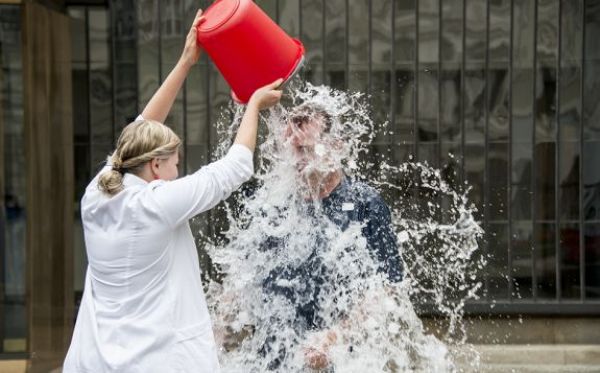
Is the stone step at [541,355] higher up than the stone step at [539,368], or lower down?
higher up

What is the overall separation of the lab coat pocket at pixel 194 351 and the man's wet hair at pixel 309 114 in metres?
1.08

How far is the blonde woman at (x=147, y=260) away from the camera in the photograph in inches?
122

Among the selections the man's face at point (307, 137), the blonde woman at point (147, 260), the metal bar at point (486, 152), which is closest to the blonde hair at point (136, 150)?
the blonde woman at point (147, 260)

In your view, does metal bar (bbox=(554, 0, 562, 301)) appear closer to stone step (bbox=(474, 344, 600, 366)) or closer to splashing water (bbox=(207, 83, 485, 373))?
stone step (bbox=(474, 344, 600, 366))

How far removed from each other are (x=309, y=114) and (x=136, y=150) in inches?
41.2

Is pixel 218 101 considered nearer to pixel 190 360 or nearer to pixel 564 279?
pixel 564 279

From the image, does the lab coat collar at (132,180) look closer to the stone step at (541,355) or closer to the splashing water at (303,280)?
the splashing water at (303,280)

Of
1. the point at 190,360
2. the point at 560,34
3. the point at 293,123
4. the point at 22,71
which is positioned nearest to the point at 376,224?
the point at 293,123

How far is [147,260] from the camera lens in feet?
10.2

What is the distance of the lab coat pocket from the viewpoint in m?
3.15

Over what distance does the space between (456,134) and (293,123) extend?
420cm

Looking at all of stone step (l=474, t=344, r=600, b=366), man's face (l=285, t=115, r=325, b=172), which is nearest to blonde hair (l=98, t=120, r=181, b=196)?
man's face (l=285, t=115, r=325, b=172)

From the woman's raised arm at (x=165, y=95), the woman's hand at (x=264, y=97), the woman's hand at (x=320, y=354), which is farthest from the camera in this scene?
the woman's hand at (x=320, y=354)

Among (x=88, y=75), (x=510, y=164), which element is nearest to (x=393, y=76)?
(x=510, y=164)
